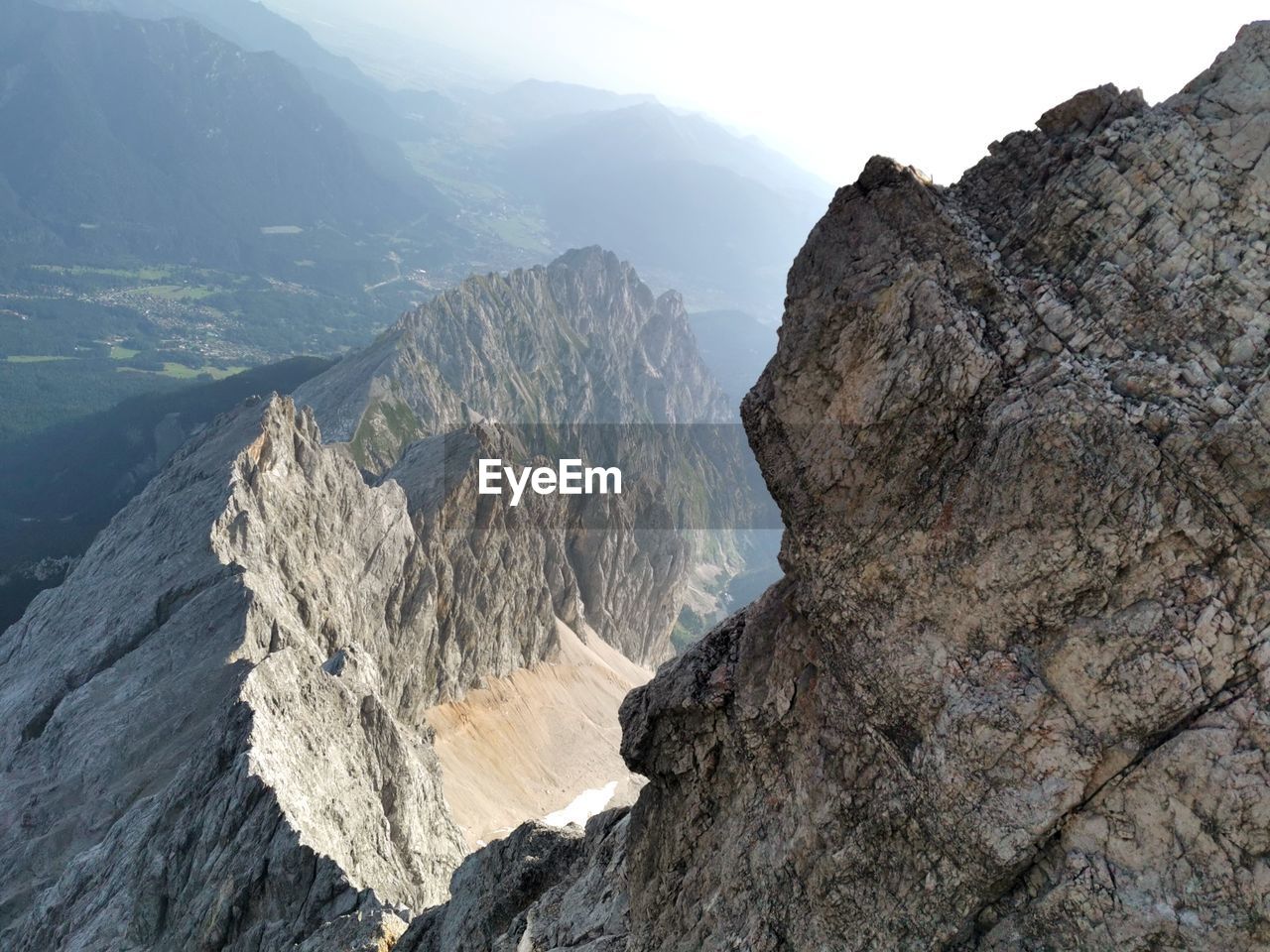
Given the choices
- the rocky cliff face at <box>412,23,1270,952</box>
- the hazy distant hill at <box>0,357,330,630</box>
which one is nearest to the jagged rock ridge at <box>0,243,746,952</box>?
the rocky cliff face at <box>412,23,1270,952</box>

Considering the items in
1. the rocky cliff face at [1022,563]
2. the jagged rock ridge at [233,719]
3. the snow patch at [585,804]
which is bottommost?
the snow patch at [585,804]

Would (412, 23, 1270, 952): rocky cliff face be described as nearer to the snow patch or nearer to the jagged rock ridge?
the jagged rock ridge

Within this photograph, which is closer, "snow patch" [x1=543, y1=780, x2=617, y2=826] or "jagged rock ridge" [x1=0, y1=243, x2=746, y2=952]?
"jagged rock ridge" [x1=0, y1=243, x2=746, y2=952]

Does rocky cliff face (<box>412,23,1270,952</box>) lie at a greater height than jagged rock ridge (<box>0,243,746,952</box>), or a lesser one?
lesser

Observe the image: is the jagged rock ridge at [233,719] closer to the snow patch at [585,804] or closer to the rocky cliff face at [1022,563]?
the snow patch at [585,804]

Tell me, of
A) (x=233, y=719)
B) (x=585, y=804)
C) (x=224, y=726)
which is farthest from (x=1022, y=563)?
Result: (x=585, y=804)

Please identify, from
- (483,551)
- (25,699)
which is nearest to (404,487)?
(483,551)

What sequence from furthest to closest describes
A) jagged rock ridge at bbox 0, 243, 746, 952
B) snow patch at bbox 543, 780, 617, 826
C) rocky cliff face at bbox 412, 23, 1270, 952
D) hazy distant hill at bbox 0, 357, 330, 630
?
1. hazy distant hill at bbox 0, 357, 330, 630
2. snow patch at bbox 543, 780, 617, 826
3. jagged rock ridge at bbox 0, 243, 746, 952
4. rocky cliff face at bbox 412, 23, 1270, 952

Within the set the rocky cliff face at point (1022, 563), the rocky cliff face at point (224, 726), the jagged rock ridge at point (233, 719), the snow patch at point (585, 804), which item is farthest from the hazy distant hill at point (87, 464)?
the rocky cliff face at point (1022, 563)

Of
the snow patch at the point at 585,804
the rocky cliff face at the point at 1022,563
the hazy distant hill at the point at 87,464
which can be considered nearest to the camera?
the rocky cliff face at the point at 1022,563

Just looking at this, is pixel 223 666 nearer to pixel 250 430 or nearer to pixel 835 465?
pixel 250 430
